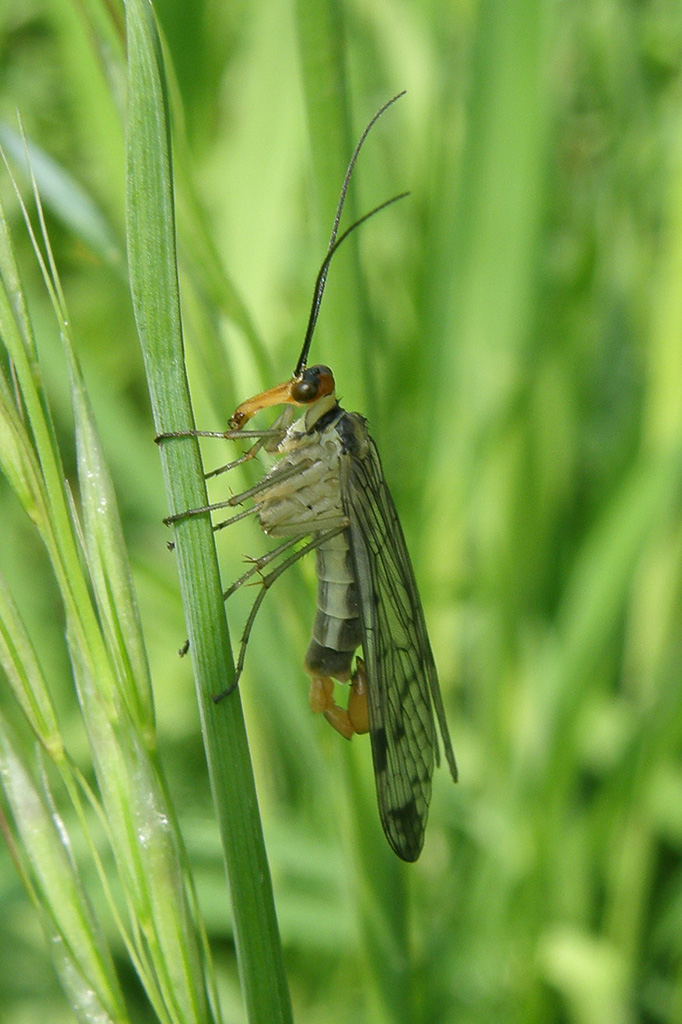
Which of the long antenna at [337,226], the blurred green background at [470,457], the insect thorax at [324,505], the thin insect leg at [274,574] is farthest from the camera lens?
the blurred green background at [470,457]

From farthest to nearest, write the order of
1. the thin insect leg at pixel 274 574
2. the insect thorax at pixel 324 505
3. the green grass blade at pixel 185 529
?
the insect thorax at pixel 324 505
the thin insect leg at pixel 274 574
the green grass blade at pixel 185 529

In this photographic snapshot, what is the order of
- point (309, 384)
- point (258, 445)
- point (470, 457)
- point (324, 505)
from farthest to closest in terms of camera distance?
1. point (470, 457)
2. point (324, 505)
3. point (258, 445)
4. point (309, 384)

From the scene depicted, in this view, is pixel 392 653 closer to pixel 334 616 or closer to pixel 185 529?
pixel 334 616

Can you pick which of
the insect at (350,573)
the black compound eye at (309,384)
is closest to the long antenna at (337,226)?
the insect at (350,573)

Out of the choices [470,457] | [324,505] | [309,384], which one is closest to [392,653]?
[324,505]

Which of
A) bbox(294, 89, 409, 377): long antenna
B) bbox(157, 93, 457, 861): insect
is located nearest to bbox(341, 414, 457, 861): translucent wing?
bbox(157, 93, 457, 861): insect

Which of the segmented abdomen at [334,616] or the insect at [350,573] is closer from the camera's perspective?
the insect at [350,573]

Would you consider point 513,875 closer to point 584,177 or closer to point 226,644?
point 226,644

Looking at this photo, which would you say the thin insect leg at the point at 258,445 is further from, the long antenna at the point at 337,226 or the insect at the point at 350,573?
the long antenna at the point at 337,226
